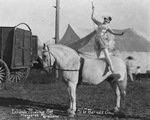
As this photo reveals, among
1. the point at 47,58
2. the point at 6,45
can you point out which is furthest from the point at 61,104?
the point at 6,45

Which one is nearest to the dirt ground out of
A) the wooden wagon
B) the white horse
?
the white horse

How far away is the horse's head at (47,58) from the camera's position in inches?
220

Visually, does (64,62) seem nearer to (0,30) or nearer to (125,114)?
(125,114)

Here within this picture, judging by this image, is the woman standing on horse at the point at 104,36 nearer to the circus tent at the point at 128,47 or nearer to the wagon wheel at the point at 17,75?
the wagon wheel at the point at 17,75

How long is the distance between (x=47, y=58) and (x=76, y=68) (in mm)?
740

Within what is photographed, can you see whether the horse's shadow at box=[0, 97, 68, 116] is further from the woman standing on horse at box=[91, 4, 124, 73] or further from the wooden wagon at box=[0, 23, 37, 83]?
the woman standing on horse at box=[91, 4, 124, 73]

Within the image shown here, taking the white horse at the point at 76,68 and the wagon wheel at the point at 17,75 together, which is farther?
the wagon wheel at the point at 17,75

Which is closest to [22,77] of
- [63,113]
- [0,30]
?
[0,30]

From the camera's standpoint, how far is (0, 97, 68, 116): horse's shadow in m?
6.49

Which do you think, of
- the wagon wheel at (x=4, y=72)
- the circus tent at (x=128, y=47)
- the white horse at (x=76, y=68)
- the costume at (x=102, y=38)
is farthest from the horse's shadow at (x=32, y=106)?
the circus tent at (x=128, y=47)

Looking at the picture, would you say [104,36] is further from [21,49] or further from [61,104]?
[21,49]

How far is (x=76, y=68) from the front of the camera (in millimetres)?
5777

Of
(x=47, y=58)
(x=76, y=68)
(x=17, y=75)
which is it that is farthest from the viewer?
(x=17, y=75)

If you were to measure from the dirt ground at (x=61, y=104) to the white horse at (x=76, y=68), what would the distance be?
0.46 metres
